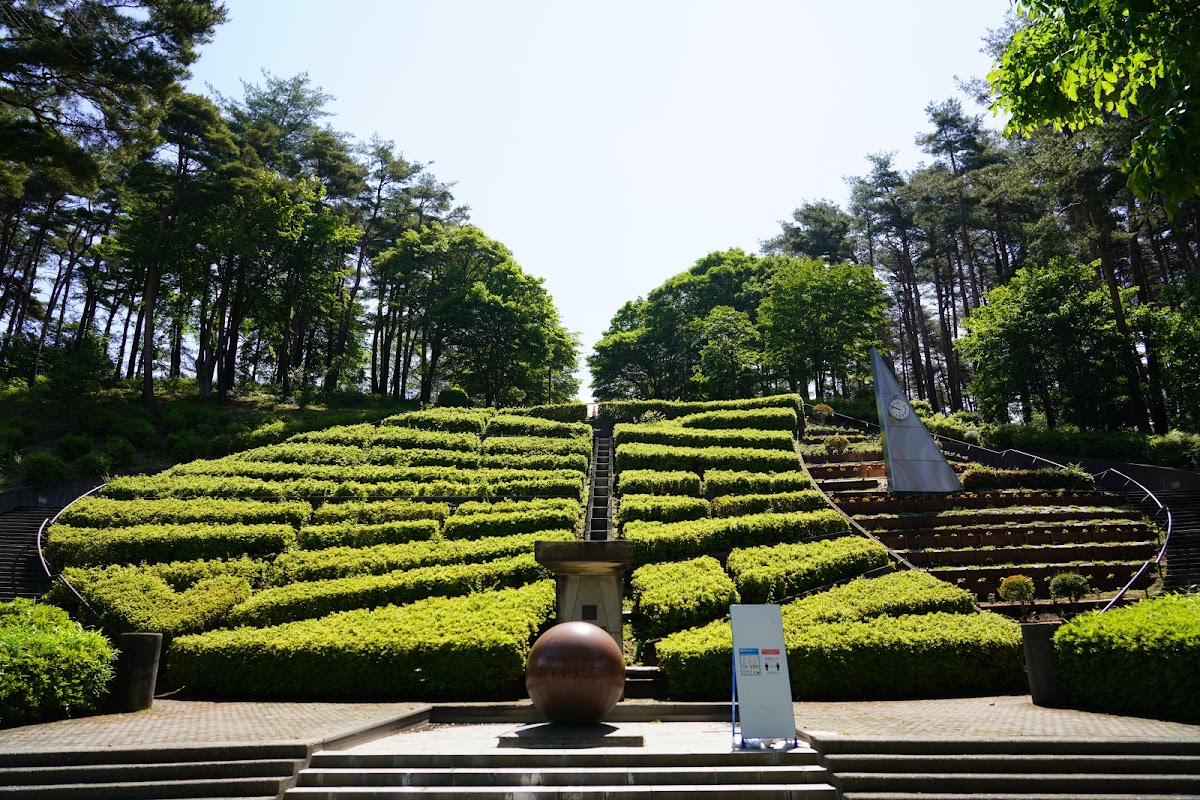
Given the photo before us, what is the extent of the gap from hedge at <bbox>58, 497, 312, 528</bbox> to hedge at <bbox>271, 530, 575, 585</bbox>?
201 centimetres

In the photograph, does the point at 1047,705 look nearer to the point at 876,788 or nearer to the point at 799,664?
the point at 799,664

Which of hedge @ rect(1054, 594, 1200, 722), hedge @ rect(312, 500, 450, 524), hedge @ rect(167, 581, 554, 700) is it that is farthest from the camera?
hedge @ rect(312, 500, 450, 524)

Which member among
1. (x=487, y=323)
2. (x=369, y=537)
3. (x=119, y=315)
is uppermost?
(x=119, y=315)

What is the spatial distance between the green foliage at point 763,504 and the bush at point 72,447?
67.8 feet

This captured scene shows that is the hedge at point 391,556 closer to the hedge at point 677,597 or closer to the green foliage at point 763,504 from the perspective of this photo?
the hedge at point 677,597

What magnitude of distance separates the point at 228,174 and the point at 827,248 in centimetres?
3494

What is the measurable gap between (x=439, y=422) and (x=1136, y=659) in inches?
932

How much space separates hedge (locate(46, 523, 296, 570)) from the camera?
16.2m

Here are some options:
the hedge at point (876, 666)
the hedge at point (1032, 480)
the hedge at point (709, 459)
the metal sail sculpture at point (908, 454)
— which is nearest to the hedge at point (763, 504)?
the metal sail sculpture at point (908, 454)

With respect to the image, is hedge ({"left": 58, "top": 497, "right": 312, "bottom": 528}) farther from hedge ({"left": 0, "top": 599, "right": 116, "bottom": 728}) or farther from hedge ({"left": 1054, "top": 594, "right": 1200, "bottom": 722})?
hedge ({"left": 1054, "top": 594, "right": 1200, "bottom": 722})

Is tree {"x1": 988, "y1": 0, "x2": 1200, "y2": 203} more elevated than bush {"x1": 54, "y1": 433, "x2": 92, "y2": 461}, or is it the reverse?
tree {"x1": 988, "y1": 0, "x2": 1200, "y2": 203}

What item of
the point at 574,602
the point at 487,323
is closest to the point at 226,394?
the point at 487,323

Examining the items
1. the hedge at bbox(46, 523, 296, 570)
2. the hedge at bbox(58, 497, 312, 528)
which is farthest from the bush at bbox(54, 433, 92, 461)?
the hedge at bbox(46, 523, 296, 570)

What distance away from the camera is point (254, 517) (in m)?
18.2
